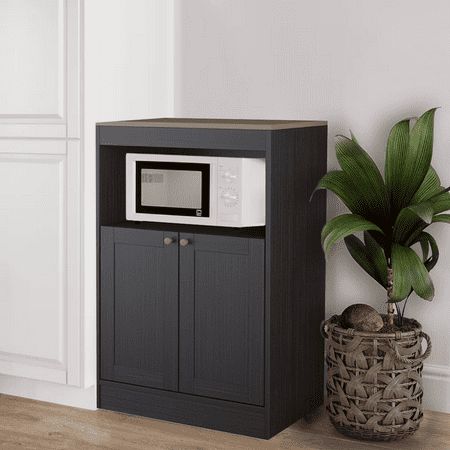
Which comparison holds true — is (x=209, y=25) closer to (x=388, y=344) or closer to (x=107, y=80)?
(x=107, y=80)

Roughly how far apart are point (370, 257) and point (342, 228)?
0.32 meters

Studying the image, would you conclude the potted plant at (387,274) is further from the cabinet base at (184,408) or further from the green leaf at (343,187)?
the cabinet base at (184,408)

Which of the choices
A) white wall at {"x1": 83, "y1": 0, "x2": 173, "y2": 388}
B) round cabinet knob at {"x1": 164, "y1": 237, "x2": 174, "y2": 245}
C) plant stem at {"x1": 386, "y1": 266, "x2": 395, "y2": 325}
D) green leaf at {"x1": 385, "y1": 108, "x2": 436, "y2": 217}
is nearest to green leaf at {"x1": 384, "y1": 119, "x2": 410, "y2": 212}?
green leaf at {"x1": 385, "y1": 108, "x2": 436, "y2": 217}

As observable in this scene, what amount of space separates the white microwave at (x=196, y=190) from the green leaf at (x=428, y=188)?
538mm

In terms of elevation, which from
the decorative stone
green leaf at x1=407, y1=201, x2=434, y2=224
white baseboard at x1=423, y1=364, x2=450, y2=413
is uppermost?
green leaf at x1=407, y1=201, x2=434, y2=224

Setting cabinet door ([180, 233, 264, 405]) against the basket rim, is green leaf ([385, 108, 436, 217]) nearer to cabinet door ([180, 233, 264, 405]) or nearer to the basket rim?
the basket rim

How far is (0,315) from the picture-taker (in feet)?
12.4

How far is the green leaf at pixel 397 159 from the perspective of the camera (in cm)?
332

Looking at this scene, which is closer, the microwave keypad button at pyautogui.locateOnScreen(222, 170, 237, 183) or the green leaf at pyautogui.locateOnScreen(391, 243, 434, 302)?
the green leaf at pyautogui.locateOnScreen(391, 243, 434, 302)

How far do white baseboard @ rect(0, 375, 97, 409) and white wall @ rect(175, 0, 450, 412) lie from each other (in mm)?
1011

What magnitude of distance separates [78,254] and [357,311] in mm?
1046

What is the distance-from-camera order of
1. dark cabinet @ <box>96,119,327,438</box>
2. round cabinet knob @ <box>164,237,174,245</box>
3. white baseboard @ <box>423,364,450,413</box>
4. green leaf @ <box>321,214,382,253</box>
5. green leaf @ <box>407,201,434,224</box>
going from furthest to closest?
white baseboard @ <box>423,364,450,413</box> < round cabinet knob @ <box>164,237,174,245</box> < dark cabinet @ <box>96,119,327,438</box> < green leaf @ <box>321,214,382,253</box> < green leaf @ <box>407,201,434,224</box>

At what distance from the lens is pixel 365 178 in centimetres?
332

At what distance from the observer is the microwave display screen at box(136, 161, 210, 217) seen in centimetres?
336
